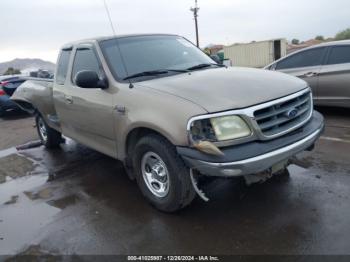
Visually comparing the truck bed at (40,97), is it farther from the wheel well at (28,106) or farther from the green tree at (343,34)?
the green tree at (343,34)

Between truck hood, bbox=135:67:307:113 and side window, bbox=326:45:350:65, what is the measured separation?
373 centimetres

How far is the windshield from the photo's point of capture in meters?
4.35

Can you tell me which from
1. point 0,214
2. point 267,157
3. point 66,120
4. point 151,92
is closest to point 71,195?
point 0,214

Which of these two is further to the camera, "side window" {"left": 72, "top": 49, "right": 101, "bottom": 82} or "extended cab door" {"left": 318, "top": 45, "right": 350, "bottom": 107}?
"extended cab door" {"left": 318, "top": 45, "right": 350, "bottom": 107}

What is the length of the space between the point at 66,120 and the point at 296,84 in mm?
3396

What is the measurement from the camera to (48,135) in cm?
707

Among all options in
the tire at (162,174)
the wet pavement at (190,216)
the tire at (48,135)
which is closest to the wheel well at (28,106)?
the tire at (48,135)

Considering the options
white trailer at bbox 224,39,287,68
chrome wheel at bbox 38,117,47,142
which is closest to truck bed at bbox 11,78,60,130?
chrome wheel at bbox 38,117,47,142

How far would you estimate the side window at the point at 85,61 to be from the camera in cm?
464

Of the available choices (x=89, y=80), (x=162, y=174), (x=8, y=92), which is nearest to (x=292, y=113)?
(x=162, y=174)

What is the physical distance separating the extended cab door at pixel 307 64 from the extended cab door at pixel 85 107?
486 cm

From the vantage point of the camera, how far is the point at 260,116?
10.9 feet

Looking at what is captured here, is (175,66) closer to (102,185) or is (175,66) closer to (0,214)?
(102,185)

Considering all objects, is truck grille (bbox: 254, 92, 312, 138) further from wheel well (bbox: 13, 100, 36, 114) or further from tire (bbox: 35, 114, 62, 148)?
wheel well (bbox: 13, 100, 36, 114)
